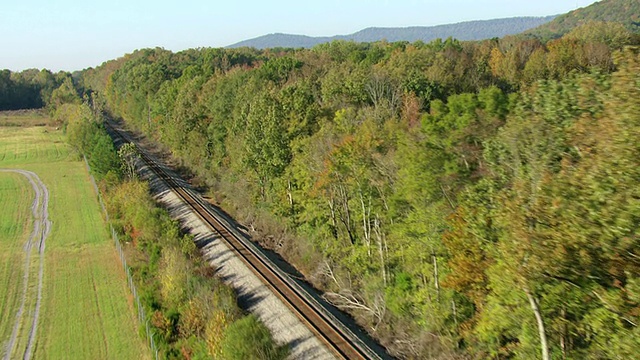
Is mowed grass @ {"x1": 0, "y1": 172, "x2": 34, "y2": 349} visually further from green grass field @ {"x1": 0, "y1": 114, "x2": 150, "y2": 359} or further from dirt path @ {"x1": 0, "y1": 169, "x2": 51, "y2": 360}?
dirt path @ {"x1": 0, "y1": 169, "x2": 51, "y2": 360}

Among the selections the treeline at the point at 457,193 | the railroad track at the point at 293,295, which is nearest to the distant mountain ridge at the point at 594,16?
the treeline at the point at 457,193

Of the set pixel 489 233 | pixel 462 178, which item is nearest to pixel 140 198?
pixel 462 178

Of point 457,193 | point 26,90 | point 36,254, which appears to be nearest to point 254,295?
point 457,193

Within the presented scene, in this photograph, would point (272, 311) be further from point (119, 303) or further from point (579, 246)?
point (579, 246)

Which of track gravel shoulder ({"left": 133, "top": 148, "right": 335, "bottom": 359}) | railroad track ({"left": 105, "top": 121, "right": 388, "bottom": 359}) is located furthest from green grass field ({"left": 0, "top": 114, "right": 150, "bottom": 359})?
railroad track ({"left": 105, "top": 121, "right": 388, "bottom": 359})

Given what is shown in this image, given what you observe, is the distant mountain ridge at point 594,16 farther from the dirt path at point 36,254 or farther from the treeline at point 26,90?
the treeline at point 26,90
